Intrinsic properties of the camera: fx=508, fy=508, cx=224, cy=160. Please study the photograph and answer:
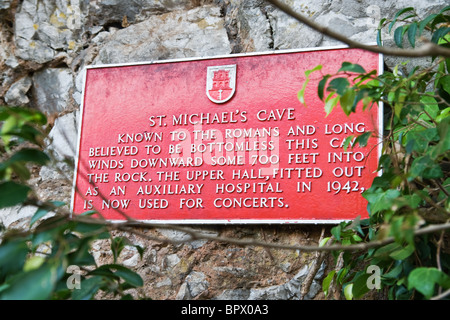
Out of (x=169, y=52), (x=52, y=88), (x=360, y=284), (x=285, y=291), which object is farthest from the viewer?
(x=52, y=88)

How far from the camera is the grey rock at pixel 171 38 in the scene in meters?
3.23

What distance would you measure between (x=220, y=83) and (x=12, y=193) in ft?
6.15

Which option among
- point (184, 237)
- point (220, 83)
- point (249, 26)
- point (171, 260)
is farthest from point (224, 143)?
point (249, 26)

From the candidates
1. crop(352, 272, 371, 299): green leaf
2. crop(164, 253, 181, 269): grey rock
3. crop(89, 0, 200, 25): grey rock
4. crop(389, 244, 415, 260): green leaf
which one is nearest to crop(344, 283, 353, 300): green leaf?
crop(352, 272, 371, 299): green leaf

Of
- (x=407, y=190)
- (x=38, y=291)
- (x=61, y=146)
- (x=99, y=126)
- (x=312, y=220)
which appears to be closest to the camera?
(x=38, y=291)

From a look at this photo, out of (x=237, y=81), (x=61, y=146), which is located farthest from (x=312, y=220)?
(x=61, y=146)

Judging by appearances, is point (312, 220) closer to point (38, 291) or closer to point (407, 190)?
point (407, 190)

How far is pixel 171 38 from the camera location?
3.32 m

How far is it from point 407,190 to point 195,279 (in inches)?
52.6

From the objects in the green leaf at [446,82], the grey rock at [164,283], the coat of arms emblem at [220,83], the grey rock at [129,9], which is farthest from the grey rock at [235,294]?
the grey rock at [129,9]

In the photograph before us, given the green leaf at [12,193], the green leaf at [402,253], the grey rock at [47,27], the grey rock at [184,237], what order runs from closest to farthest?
the green leaf at [12,193]
the green leaf at [402,253]
the grey rock at [184,237]
the grey rock at [47,27]

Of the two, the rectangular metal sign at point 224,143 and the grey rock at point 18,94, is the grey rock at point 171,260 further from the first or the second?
the grey rock at point 18,94

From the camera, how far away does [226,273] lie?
269 centimetres

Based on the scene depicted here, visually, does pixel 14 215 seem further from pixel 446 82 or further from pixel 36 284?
pixel 446 82
